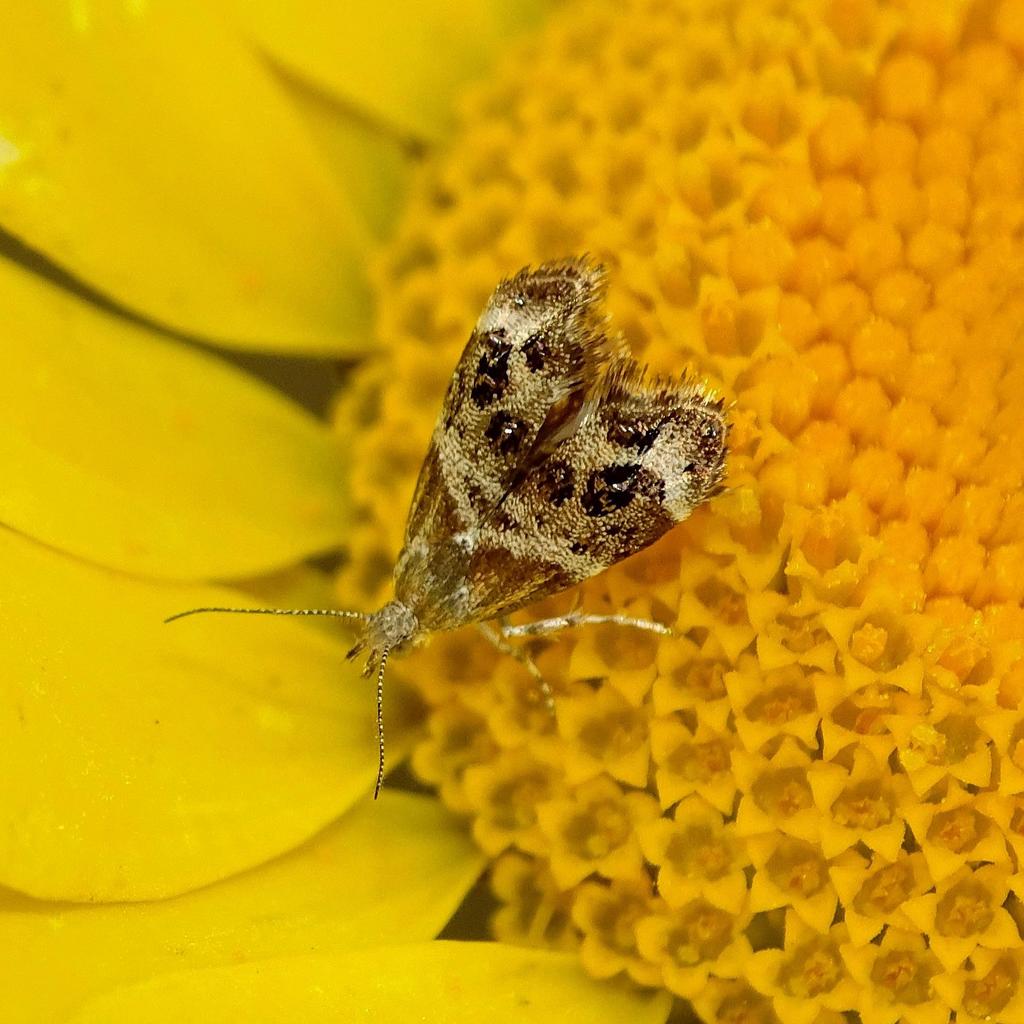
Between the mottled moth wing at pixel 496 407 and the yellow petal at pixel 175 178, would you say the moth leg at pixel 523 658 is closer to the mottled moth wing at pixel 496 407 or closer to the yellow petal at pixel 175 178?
the mottled moth wing at pixel 496 407

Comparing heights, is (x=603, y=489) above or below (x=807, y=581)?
above

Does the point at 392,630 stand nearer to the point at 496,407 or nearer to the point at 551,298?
the point at 496,407

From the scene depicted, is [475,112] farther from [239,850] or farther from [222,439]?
[239,850]

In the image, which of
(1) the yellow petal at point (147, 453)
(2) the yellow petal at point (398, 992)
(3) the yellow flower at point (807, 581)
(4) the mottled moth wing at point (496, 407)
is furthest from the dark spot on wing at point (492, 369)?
(2) the yellow petal at point (398, 992)

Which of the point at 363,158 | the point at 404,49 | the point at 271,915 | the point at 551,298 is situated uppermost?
the point at 404,49

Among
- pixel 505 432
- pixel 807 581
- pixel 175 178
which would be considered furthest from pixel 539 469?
pixel 175 178
